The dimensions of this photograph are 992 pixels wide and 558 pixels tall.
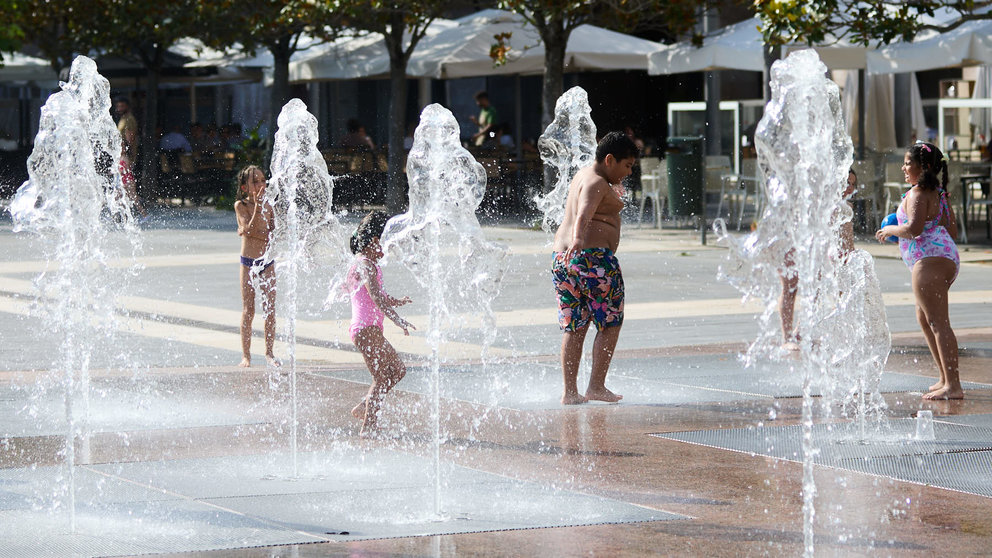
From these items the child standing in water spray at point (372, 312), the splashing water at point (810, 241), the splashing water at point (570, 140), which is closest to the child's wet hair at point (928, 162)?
the splashing water at point (810, 241)

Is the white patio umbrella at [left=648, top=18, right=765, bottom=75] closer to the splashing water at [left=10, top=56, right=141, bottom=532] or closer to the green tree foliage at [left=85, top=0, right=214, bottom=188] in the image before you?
the green tree foliage at [left=85, top=0, right=214, bottom=188]

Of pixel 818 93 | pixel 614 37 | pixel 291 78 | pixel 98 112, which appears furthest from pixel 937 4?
pixel 291 78

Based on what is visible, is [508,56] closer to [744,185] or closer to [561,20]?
[561,20]

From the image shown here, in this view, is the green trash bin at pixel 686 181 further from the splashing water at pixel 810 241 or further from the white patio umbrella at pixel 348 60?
the splashing water at pixel 810 241

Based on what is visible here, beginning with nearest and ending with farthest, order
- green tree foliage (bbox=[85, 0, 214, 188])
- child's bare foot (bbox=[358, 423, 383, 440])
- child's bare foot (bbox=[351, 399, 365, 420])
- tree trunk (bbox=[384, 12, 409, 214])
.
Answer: child's bare foot (bbox=[358, 423, 383, 440]) < child's bare foot (bbox=[351, 399, 365, 420]) < tree trunk (bbox=[384, 12, 409, 214]) < green tree foliage (bbox=[85, 0, 214, 188])

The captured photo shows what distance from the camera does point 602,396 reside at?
28.2 ft

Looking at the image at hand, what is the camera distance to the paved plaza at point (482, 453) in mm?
5621

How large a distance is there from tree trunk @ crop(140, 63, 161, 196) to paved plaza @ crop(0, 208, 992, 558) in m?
15.5

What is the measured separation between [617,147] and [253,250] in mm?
3031

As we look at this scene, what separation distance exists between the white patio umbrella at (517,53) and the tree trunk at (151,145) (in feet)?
19.4

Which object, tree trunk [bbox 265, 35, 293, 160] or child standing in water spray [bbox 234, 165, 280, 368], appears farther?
tree trunk [bbox 265, 35, 293, 160]

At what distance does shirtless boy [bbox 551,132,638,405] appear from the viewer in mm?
8422

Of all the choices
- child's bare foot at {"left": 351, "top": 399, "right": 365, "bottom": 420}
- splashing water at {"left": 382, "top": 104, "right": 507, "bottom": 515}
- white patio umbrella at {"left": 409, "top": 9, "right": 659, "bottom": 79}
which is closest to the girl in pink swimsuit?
splashing water at {"left": 382, "top": 104, "right": 507, "bottom": 515}

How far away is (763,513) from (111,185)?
19.1 meters
